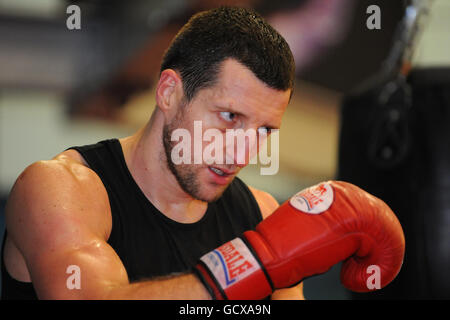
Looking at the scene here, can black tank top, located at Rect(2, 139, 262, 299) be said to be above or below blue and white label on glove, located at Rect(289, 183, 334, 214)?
below

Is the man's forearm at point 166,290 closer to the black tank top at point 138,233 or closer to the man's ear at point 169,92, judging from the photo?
the black tank top at point 138,233

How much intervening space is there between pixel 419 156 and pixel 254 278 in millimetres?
1492

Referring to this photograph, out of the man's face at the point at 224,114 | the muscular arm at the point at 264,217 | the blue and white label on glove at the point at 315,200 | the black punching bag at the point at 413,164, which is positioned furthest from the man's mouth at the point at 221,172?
the black punching bag at the point at 413,164

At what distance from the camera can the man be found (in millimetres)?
1094

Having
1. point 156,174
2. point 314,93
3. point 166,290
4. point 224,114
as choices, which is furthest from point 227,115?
point 314,93

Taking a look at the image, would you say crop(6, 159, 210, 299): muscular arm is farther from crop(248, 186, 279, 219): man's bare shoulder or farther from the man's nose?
crop(248, 186, 279, 219): man's bare shoulder

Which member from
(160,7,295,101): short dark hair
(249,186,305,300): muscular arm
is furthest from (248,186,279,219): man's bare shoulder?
(160,7,295,101): short dark hair

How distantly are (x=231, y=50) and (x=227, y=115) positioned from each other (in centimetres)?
18

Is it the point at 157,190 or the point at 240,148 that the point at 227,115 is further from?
the point at 157,190

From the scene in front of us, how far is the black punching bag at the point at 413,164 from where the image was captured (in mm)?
2176

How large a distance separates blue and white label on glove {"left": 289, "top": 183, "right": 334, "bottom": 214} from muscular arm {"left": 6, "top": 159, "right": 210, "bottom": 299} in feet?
1.05

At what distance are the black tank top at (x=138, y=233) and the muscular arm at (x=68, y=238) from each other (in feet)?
0.26

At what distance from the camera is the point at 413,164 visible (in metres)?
2.29
